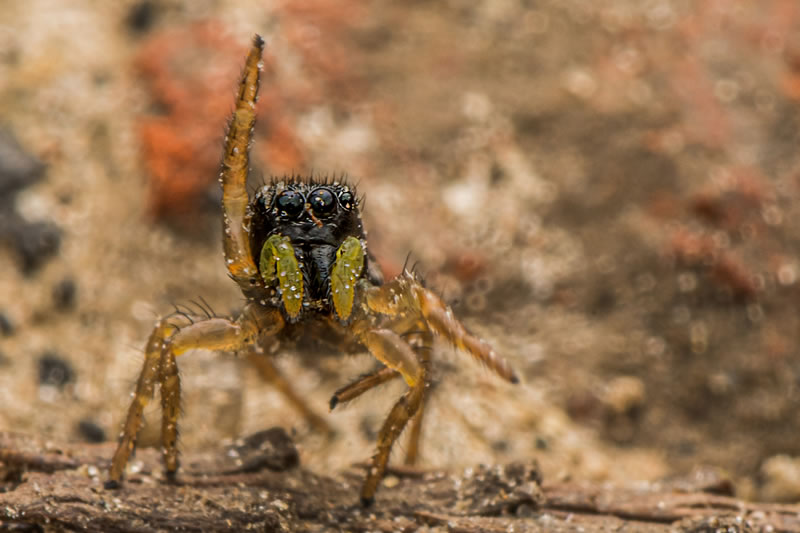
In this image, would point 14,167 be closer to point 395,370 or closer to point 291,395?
point 291,395

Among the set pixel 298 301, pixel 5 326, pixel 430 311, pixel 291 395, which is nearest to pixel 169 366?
pixel 298 301

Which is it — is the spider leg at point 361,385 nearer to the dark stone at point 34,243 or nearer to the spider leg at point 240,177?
the spider leg at point 240,177

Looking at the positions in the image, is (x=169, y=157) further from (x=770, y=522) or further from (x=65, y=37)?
(x=770, y=522)

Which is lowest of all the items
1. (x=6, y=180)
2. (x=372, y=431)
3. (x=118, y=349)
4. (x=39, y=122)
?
(x=372, y=431)

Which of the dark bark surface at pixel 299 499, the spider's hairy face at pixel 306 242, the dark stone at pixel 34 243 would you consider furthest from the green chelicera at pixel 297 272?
the dark stone at pixel 34 243

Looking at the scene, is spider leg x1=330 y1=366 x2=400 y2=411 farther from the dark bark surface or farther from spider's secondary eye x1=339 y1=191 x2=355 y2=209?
spider's secondary eye x1=339 y1=191 x2=355 y2=209

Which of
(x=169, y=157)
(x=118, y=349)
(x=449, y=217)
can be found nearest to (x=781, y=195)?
(x=449, y=217)
